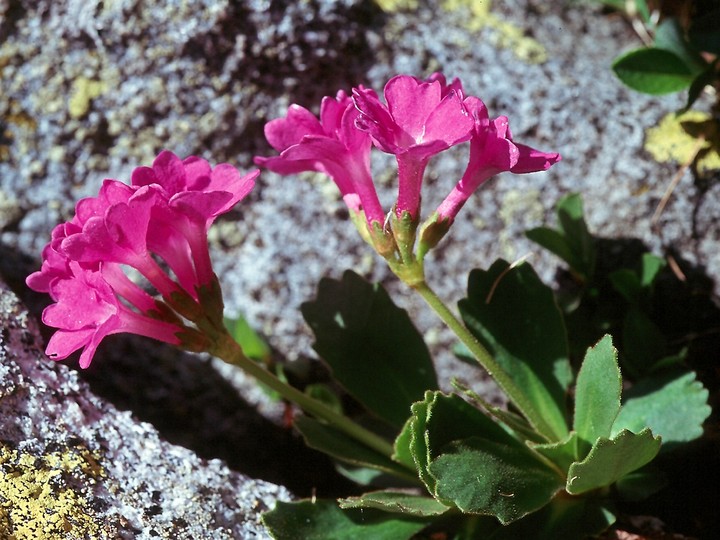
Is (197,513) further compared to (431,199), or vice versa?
(431,199)

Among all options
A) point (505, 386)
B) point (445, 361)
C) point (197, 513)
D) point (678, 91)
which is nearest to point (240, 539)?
point (197, 513)

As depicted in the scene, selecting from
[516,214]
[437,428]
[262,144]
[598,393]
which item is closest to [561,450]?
[598,393]

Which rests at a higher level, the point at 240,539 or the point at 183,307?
A: the point at 183,307

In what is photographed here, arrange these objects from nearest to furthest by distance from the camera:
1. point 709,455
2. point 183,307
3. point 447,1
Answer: point 183,307
point 709,455
point 447,1

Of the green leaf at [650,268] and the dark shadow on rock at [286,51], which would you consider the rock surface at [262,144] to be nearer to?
the dark shadow on rock at [286,51]

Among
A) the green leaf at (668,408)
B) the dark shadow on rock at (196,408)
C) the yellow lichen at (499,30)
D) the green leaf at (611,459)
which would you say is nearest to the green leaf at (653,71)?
the yellow lichen at (499,30)

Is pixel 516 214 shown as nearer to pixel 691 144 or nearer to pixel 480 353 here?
pixel 691 144

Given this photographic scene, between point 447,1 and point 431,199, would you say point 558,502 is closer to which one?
point 431,199
